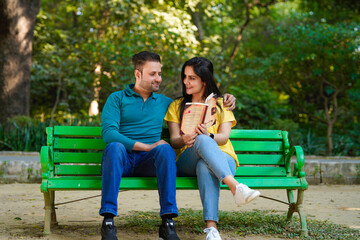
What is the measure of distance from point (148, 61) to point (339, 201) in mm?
3283

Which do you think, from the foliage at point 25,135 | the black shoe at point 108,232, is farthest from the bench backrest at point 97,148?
the foliage at point 25,135

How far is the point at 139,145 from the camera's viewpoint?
146 inches

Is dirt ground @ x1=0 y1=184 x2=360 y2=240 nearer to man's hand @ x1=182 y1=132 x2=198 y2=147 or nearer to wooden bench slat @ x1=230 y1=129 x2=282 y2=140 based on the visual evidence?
man's hand @ x1=182 y1=132 x2=198 y2=147

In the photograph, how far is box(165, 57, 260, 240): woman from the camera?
345 cm

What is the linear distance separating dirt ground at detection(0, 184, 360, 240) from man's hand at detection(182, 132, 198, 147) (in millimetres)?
765

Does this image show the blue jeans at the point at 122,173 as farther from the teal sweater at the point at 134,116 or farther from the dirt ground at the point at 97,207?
the dirt ground at the point at 97,207

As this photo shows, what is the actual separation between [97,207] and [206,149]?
2.20 meters

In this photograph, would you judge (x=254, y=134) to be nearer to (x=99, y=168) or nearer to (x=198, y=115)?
(x=198, y=115)

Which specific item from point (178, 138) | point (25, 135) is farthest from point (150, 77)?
point (25, 135)

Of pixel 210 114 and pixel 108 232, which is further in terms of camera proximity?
pixel 210 114

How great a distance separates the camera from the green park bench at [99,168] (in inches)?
141

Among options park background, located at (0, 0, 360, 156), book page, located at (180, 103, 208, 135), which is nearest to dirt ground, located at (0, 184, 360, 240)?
book page, located at (180, 103, 208, 135)

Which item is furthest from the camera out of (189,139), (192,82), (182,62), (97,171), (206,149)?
(182,62)

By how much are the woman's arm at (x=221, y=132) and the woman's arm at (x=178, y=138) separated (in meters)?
0.06
